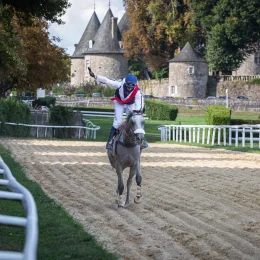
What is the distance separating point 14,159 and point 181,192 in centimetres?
810

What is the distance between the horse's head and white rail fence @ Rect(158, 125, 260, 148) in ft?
61.6

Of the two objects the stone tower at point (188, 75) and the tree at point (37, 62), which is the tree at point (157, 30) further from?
the tree at point (37, 62)

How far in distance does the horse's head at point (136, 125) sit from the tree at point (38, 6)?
3156 mm

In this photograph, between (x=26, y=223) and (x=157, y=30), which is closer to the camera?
(x=26, y=223)

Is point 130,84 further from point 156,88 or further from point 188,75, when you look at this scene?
point 156,88

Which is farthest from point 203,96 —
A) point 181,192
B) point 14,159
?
point 181,192

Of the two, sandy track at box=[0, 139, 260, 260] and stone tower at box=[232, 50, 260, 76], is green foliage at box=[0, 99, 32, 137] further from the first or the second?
stone tower at box=[232, 50, 260, 76]

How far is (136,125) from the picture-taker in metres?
12.3

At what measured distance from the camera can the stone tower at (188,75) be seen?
9206 cm

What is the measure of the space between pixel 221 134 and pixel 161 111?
2649 centimetres

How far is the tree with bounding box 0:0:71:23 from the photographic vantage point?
47.2 feet

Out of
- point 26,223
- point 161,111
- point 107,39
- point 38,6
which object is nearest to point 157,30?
point 107,39

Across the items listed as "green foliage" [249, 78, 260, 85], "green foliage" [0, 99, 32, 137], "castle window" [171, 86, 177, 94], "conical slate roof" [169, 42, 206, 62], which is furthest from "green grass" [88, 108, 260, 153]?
"castle window" [171, 86, 177, 94]

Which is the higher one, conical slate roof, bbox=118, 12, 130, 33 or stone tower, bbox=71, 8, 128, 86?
conical slate roof, bbox=118, 12, 130, 33
